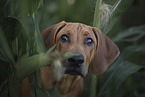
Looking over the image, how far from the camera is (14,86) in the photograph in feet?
3.74

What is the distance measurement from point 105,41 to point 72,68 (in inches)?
19.3

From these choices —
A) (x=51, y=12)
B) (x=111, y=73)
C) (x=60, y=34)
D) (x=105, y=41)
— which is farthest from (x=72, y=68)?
(x=51, y=12)

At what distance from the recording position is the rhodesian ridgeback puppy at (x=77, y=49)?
4.23 ft

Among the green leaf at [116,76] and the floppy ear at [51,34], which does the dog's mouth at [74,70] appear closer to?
the floppy ear at [51,34]

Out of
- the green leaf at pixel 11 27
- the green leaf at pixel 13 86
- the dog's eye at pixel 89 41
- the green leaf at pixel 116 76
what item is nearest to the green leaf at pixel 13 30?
the green leaf at pixel 11 27

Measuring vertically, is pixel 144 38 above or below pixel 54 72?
below

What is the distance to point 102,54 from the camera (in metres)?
1.55

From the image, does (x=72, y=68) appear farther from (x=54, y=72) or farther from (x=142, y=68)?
(x=142, y=68)

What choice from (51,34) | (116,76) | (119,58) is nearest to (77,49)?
(51,34)

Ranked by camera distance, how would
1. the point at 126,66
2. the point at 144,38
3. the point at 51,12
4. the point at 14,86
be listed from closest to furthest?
the point at 14,86, the point at 126,66, the point at 51,12, the point at 144,38

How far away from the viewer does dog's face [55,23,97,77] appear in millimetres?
1295

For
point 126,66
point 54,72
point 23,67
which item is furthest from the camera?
point 126,66

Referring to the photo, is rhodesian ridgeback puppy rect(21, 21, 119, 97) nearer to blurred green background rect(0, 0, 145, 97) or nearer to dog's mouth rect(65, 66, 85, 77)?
dog's mouth rect(65, 66, 85, 77)

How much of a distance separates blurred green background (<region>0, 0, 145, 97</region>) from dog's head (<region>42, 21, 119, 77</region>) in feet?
0.82
